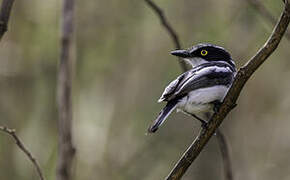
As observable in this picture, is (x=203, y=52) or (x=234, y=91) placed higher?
(x=234, y=91)

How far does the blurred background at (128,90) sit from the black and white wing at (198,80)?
3335 mm

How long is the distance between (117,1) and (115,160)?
2.17 metres

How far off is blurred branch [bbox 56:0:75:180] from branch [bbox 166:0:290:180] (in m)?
0.92

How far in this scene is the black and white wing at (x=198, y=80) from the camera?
3977 mm

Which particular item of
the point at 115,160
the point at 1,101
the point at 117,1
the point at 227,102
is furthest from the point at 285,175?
the point at 227,102

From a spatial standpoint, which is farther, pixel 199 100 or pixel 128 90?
pixel 128 90

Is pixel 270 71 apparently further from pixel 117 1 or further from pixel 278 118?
pixel 117 1

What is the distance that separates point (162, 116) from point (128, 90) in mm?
3952

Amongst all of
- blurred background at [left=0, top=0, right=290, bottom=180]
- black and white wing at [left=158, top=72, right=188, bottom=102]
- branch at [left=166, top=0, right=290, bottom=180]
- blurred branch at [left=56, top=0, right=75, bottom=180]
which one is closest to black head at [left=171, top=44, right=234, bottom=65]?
black and white wing at [left=158, top=72, right=188, bottom=102]

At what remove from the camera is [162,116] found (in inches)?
148

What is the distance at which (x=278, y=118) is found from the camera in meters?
7.55

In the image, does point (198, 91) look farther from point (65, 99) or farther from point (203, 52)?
point (65, 99)

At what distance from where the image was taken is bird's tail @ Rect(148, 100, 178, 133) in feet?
12.0

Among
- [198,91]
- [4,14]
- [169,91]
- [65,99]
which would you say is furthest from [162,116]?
[4,14]
